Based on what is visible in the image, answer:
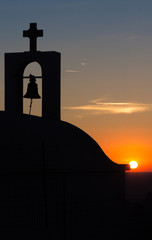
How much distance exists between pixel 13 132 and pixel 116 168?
341 centimetres

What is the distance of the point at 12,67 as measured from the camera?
17.2m

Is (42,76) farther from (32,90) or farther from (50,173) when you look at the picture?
(50,173)

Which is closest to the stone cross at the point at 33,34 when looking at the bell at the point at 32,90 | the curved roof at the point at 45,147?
the bell at the point at 32,90

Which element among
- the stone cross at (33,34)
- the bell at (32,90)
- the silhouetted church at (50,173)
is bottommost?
the silhouetted church at (50,173)

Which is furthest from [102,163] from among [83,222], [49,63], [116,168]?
[49,63]

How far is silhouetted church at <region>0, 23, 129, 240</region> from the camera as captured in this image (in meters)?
14.5

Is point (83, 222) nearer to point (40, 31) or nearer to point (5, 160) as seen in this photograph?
point (5, 160)

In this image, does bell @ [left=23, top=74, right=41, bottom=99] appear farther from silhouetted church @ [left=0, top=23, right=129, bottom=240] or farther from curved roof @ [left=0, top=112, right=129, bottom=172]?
curved roof @ [left=0, top=112, right=129, bottom=172]

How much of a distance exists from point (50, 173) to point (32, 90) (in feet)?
10.2

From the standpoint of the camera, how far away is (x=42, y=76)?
16.9m

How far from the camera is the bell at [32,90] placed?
17156 millimetres

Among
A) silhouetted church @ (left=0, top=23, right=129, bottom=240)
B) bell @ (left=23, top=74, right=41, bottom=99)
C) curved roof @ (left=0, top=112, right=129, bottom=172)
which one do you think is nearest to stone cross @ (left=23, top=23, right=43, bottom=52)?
silhouetted church @ (left=0, top=23, right=129, bottom=240)

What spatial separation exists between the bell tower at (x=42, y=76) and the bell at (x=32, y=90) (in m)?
0.20

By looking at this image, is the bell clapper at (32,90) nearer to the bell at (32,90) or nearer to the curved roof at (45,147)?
the bell at (32,90)
